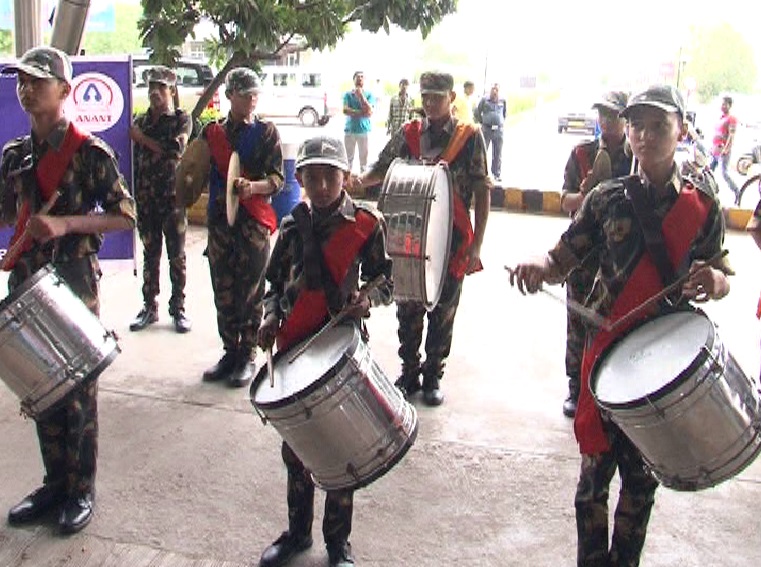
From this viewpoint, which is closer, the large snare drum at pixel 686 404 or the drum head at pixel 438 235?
the large snare drum at pixel 686 404

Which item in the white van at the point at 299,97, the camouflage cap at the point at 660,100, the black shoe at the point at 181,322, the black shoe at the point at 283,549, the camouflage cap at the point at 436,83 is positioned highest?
the camouflage cap at the point at 660,100

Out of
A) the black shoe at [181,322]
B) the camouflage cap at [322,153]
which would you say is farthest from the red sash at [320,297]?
the black shoe at [181,322]

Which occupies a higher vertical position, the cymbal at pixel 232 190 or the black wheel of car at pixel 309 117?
the cymbal at pixel 232 190

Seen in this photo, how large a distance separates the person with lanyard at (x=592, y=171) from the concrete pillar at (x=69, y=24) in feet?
10.3

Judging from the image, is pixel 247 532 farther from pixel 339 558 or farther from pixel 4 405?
pixel 4 405

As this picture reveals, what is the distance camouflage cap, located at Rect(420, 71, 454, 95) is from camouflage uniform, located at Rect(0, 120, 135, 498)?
1.85 m

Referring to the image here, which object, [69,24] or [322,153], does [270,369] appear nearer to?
[322,153]

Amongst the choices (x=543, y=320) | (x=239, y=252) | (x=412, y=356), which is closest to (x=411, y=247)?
(x=412, y=356)

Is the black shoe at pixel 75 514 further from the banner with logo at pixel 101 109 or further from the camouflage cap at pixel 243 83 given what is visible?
the camouflage cap at pixel 243 83

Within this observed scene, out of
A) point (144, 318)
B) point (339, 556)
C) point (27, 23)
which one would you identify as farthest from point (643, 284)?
point (27, 23)

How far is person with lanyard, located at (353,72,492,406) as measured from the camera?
4484 mm

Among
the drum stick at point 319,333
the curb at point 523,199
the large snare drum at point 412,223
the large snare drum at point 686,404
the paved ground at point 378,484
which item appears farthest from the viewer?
the curb at point 523,199

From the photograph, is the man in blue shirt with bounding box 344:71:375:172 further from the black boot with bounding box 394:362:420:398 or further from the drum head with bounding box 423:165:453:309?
the drum head with bounding box 423:165:453:309

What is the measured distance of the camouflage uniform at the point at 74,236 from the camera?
126 inches
